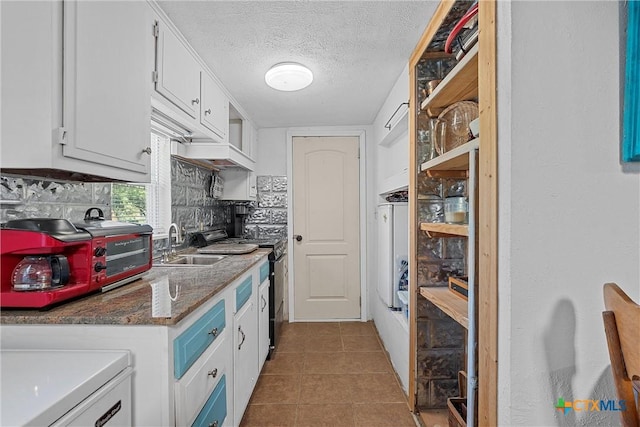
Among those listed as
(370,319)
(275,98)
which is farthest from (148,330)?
(370,319)

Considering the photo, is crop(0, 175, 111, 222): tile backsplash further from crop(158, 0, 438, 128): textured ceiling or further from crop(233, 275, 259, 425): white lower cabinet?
crop(158, 0, 438, 128): textured ceiling

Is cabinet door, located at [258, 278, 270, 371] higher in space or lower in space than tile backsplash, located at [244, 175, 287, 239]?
lower

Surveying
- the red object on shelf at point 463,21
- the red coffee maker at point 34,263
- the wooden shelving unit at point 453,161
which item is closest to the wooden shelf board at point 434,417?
the wooden shelving unit at point 453,161

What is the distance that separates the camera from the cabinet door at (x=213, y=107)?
7.07ft

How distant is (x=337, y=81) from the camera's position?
99.5 inches

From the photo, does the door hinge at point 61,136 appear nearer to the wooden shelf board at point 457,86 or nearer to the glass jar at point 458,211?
the wooden shelf board at point 457,86

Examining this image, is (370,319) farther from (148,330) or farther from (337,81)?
(148,330)

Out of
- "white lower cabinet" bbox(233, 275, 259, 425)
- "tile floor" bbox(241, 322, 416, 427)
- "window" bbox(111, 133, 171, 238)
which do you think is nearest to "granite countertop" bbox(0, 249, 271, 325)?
"white lower cabinet" bbox(233, 275, 259, 425)

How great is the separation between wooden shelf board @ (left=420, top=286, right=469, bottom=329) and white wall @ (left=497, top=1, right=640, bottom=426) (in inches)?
13.8

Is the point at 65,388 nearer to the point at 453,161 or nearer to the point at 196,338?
the point at 196,338

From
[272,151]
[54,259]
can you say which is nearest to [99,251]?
[54,259]

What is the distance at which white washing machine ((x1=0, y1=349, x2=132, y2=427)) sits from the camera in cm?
69

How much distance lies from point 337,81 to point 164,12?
127 centimetres

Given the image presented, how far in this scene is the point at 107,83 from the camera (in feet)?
4.06
